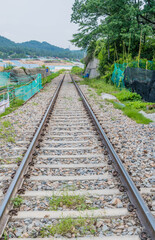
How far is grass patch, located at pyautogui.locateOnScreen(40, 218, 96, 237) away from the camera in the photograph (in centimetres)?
267


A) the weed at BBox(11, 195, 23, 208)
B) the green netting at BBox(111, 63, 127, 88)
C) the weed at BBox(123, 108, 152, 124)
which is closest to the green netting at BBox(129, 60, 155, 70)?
the green netting at BBox(111, 63, 127, 88)

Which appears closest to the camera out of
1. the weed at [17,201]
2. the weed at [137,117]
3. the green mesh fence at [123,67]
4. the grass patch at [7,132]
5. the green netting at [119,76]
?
the weed at [17,201]

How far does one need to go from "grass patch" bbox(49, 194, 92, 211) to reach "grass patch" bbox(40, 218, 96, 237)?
275mm

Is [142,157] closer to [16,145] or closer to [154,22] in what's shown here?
[16,145]

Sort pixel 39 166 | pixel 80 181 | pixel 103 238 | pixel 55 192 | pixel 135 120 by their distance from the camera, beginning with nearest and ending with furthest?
pixel 103 238, pixel 55 192, pixel 80 181, pixel 39 166, pixel 135 120

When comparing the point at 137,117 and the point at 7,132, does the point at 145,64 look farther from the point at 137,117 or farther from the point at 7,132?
the point at 7,132

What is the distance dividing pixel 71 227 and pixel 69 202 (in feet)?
1.77

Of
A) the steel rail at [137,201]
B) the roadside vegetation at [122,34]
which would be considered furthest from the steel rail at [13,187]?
the roadside vegetation at [122,34]

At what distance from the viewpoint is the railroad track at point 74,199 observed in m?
2.69

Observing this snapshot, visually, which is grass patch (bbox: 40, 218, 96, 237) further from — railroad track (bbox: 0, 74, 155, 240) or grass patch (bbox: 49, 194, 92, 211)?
grass patch (bbox: 49, 194, 92, 211)

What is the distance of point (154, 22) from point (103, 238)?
1874cm

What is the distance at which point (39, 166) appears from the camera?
4.38 metres

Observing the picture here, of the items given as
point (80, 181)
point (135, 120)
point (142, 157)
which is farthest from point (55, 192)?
point (135, 120)

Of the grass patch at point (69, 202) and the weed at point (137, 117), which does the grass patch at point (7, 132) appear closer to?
the grass patch at point (69, 202)
